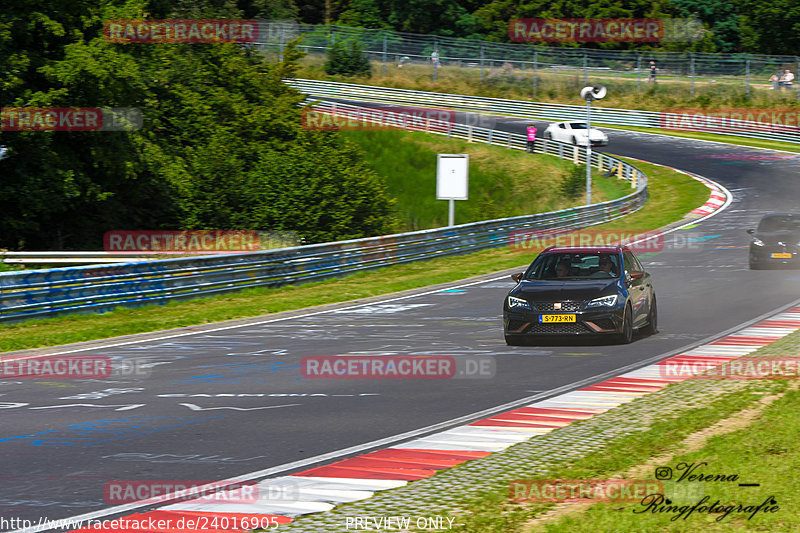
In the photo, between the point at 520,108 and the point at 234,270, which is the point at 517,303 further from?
the point at 520,108

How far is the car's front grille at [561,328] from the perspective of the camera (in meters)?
15.1

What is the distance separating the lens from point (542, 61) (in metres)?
72.3

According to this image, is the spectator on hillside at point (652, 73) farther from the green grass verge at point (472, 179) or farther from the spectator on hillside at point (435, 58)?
the green grass verge at point (472, 179)

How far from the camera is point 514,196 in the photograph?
4962 centimetres

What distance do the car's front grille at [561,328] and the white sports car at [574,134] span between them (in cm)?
4101

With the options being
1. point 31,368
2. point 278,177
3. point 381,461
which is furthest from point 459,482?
point 278,177

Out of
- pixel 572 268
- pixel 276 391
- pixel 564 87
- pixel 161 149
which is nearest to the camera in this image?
pixel 276 391

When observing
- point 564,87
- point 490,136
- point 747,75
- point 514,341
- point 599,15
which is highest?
point 599,15

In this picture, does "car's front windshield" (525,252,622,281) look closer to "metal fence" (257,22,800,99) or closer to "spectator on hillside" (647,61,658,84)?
"metal fence" (257,22,800,99)

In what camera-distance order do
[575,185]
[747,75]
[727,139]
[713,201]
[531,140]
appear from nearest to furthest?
1. [713,201]
2. [575,185]
3. [531,140]
4. [727,139]
5. [747,75]

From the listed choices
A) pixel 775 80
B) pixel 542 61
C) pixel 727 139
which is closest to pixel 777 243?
pixel 727 139

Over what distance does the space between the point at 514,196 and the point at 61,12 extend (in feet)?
80.3

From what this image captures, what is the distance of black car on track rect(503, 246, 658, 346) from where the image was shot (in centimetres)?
1509

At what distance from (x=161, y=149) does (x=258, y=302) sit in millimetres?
21397
